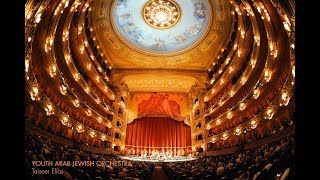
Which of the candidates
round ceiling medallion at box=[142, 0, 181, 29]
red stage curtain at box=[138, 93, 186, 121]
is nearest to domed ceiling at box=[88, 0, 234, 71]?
round ceiling medallion at box=[142, 0, 181, 29]

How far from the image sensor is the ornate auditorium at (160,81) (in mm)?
14859

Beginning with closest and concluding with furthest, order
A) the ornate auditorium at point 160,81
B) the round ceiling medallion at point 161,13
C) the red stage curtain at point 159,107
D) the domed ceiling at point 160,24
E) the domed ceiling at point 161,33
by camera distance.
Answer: the ornate auditorium at point 160,81 → the domed ceiling at point 161,33 → the domed ceiling at point 160,24 → the round ceiling medallion at point 161,13 → the red stage curtain at point 159,107

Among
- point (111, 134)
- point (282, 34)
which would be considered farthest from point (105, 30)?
point (282, 34)

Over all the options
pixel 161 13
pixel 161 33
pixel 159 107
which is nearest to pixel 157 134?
pixel 159 107

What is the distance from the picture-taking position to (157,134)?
99.7 ft

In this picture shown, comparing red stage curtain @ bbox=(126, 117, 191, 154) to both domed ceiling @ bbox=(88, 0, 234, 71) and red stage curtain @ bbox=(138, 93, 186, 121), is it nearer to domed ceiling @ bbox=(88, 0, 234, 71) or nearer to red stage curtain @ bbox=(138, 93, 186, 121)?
red stage curtain @ bbox=(138, 93, 186, 121)

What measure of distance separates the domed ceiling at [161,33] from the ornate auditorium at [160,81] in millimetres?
85

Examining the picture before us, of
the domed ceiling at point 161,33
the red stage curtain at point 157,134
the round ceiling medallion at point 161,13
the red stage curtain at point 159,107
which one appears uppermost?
the round ceiling medallion at point 161,13

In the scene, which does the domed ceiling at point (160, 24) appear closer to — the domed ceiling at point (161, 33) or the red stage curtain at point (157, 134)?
the domed ceiling at point (161, 33)

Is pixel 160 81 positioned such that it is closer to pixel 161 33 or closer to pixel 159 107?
pixel 159 107

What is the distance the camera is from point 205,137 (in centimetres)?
2536

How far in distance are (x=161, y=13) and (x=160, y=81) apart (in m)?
6.06

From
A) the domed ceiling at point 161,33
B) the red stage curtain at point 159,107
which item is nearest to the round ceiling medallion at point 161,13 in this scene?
the domed ceiling at point 161,33

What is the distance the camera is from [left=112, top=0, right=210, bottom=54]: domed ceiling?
25062mm
